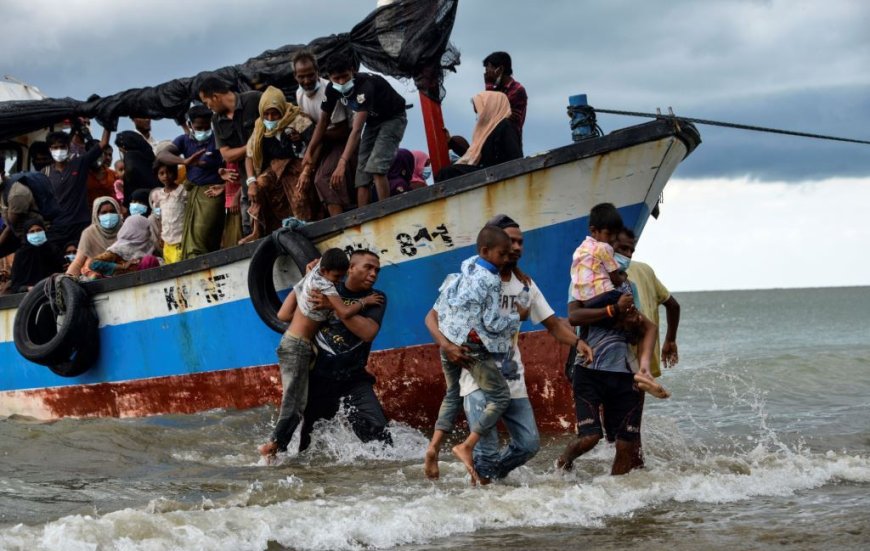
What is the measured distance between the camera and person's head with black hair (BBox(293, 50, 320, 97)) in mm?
9273

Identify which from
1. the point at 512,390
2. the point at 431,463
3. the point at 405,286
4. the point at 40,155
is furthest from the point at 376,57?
the point at 40,155

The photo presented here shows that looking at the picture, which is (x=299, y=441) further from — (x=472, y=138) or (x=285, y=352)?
(x=472, y=138)

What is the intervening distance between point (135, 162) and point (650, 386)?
727 cm

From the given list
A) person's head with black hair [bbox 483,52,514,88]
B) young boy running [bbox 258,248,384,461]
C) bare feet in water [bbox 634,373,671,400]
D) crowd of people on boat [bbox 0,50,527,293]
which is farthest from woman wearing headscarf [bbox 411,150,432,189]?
bare feet in water [bbox 634,373,671,400]

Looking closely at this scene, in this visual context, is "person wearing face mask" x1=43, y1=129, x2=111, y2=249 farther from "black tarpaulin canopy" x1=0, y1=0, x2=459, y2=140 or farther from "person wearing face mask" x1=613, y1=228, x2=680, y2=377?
"person wearing face mask" x1=613, y1=228, x2=680, y2=377

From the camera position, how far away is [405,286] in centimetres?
903

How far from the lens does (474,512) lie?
6.09 m

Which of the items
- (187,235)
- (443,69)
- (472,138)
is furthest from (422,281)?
(187,235)

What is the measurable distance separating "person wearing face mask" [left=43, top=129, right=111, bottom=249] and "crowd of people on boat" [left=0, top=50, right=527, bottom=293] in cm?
1

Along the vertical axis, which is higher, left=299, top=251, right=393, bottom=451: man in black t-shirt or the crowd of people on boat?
the crowd of people on boat

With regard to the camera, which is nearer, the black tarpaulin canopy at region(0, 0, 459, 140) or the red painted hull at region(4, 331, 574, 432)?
the red painted hull at region(4, 331, 574, 432)

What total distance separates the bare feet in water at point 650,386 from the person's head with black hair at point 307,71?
4337 millimetres

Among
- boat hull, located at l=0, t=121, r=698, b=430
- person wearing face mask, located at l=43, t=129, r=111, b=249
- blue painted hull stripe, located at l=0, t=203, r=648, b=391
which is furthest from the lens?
person wearing face mask, located at l=43, t=129, r=111, b=249

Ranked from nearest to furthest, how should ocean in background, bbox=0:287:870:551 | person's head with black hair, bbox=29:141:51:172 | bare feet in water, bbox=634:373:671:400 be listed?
ocean in background, bbox=0:287:870:551
bare feet in water, bbox=634:373:671:400
person's head with black hair, bbox=29:141:51:172
